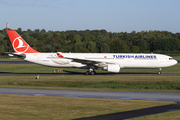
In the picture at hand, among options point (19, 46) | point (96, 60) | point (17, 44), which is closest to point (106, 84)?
point (96, 60)

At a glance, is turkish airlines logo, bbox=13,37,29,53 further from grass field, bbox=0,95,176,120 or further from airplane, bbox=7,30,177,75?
grass field, bbox=0,95,176,120

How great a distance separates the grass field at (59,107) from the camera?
1334cm

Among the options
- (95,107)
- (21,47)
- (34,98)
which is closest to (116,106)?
(95,107)

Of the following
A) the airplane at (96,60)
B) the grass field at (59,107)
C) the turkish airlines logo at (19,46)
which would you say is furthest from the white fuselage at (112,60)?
the grass field at (59,107)

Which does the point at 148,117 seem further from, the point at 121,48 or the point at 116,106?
the point at 121,48

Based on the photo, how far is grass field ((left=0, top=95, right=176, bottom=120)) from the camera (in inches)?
525

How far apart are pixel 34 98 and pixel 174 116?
10631mm

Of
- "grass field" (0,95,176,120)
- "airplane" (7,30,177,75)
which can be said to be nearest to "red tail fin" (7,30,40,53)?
"airplane" (7,30,177,75)

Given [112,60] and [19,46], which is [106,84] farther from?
[19,46]

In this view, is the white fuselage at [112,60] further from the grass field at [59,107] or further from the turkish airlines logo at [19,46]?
the grass field at [59,107]

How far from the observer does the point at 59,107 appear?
1541 cm

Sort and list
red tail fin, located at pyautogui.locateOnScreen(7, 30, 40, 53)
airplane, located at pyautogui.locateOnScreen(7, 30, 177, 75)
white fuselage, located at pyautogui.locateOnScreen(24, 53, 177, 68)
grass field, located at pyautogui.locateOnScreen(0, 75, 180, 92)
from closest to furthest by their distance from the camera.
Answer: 1. grass field, located at pyautogui.locateOnScreen(0, 75, 180, 92)
2. airplane, located at pyautogui.locateOnScreen(7, 30, 177, 75)
3. white fuselage, located at pyautogui.locateOnScreen(24, 53, 177, 68)
4. red tail fin, located at pyautogui.locateOnScreen(7, 30, 40, 53)

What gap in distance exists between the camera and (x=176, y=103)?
54.0ft

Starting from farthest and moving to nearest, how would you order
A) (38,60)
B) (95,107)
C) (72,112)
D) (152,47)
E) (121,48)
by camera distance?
(152,47) → (121,48) → (38,60) → (95,107) → (72,112)
